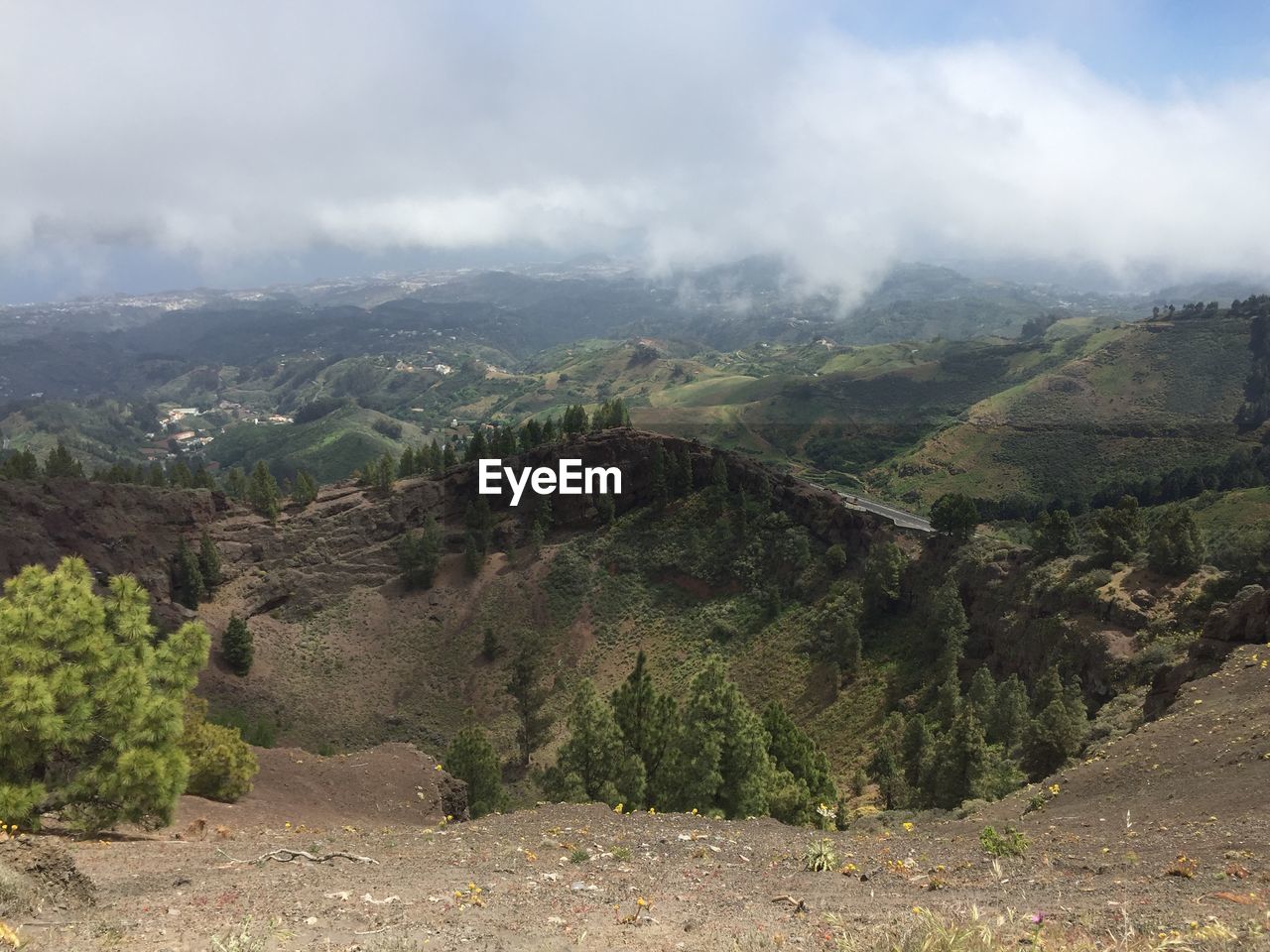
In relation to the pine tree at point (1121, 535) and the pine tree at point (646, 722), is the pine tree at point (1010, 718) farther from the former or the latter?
the pine tree at point (646, 722)

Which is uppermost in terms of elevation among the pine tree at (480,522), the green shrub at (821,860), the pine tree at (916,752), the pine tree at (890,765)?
the green shrub at (821,860)

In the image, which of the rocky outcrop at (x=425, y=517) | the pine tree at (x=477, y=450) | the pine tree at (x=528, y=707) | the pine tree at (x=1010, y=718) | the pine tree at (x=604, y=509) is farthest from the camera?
the pine tree at (x=477, y=450)

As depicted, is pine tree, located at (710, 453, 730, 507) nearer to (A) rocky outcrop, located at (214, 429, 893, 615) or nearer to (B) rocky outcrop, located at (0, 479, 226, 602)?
(A) rocky outcrop, located at (214, 429, 893, 615)

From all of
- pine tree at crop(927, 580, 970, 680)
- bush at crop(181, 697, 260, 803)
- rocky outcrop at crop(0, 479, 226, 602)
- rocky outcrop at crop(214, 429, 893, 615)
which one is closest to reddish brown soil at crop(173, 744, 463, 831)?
bush at crop(181, 697, 260, 803)

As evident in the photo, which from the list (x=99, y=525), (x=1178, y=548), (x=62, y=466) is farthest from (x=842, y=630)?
(x=62, y=466)

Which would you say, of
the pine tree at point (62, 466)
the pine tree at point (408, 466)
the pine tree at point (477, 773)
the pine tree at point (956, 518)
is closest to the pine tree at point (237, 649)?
the pine tree at point (477, 773)

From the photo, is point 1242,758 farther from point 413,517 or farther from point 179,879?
point 413,517
